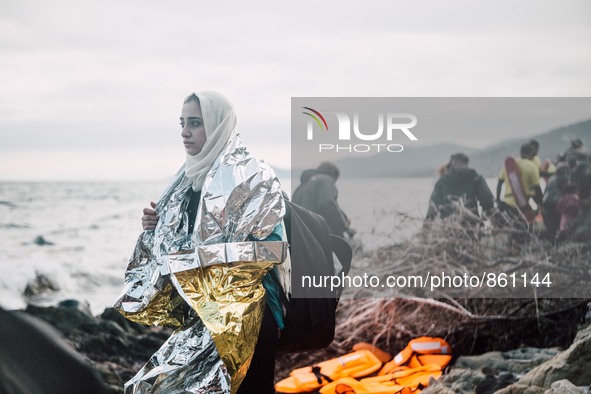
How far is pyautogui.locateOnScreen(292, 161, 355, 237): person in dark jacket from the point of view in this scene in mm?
3326

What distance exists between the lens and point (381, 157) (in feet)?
10.9

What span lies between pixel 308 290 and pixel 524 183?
101 centimetres

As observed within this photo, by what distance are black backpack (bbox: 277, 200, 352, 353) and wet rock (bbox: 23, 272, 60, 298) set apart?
1041mm

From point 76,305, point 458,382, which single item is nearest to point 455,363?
point 458,382

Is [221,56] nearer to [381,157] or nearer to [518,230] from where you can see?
[381,157]

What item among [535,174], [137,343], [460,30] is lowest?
[137,343]

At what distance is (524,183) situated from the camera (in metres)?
3.32

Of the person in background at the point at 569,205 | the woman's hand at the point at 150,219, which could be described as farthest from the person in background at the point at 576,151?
the woman's hand at the point at 150,219

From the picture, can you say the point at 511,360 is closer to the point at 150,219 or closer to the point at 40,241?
the point at 150,219

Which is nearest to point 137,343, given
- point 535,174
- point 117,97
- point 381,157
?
point 117,97

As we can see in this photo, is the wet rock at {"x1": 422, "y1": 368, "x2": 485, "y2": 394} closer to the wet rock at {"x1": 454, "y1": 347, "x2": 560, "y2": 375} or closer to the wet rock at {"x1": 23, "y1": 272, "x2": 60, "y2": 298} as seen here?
the wet rock at {"x1": 454, "y1": 347, "x2": 560, "y2": 375}

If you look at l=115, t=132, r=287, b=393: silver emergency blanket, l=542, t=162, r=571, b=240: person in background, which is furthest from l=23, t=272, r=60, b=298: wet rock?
l=542, t=162, r=571, b=240: person in background

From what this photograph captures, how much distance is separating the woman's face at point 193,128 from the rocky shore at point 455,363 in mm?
932

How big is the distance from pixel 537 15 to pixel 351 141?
0.97m
